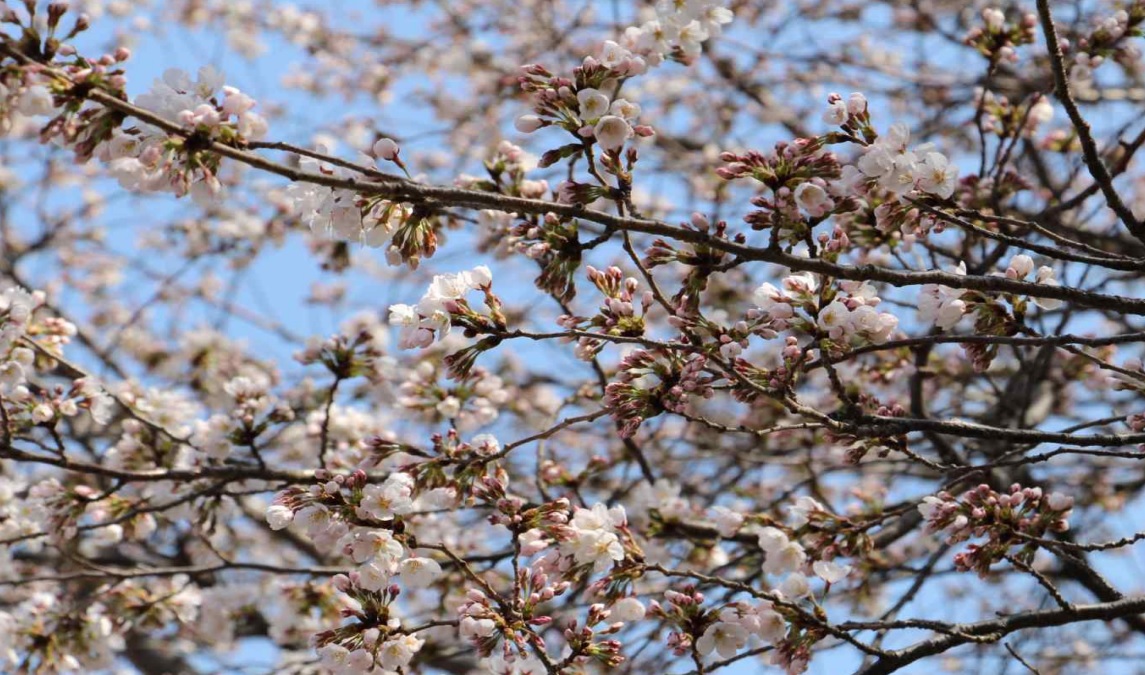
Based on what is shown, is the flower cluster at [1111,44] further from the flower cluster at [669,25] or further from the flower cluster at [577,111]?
the flower cluster at [577,111]

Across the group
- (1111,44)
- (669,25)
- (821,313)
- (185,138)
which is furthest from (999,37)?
(185,138)

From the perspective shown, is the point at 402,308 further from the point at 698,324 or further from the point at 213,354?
the point at 213,354

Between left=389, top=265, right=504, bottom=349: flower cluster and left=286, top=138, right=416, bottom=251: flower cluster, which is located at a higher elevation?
left=286, top=138, right=416, bottom=251: flower cluster

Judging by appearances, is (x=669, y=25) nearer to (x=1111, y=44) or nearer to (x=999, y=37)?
(x=999, y=37)

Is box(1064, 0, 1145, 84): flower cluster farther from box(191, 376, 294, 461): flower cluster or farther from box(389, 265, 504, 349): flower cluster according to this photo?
box(191, 376, 294, 461): flower cluster

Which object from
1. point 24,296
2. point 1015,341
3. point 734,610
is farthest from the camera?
point 24,296

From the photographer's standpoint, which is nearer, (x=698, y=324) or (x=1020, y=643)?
(x=698, y=324)

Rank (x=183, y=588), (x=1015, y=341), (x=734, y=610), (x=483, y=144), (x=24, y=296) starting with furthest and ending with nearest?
(x=483, y=144)
(x=183, y=588)
(x=24, y=296)
(x=734, y=610)
(x=1015, y=341)

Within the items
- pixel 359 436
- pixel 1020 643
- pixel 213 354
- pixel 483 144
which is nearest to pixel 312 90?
pixel 483 144

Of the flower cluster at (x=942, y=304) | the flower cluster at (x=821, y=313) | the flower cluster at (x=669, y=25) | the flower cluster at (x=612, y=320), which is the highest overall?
the flower cluster at (x=669, y=25)

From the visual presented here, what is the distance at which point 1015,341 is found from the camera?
2.28 m

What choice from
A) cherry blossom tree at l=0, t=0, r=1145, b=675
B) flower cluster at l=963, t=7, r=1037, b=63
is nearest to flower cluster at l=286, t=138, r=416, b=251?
cherry blossom tree at l=0, t=0, r=1145, b=675

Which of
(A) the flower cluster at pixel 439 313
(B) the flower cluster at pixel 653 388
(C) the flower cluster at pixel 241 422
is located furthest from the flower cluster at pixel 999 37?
(C) the flower cluster at pixel 241 422

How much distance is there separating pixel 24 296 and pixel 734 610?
2.29 m
